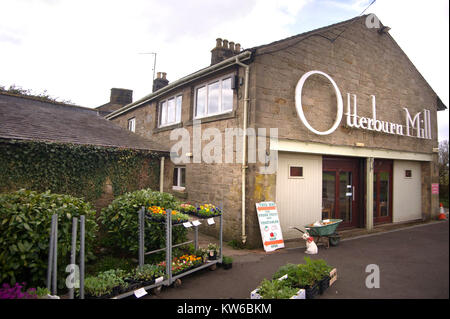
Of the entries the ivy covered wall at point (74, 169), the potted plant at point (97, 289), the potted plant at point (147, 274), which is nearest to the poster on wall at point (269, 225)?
the potted plant at point (147, 274)

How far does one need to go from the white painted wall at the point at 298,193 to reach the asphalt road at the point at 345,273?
1.28 meters

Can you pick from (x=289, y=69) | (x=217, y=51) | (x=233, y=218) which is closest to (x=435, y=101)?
(x=289, y=69)

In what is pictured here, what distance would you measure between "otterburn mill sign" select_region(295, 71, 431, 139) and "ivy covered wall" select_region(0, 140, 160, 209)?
5.44 meters

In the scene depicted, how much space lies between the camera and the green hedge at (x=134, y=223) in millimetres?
6559

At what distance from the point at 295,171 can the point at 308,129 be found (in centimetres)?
142

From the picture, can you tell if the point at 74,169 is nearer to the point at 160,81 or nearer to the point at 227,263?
the point at 227,263

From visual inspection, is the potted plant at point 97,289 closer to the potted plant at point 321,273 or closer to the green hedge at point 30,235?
the green hedge at point 30,235

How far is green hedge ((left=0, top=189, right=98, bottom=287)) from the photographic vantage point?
448 centimetres

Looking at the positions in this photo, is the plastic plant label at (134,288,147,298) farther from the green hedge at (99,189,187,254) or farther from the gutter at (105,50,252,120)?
the gutter at (105,50,252,120)

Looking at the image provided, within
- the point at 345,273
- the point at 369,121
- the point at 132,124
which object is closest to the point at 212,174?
the point at 345,273

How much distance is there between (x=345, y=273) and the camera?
6262 millimetres

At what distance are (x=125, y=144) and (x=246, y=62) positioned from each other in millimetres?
4831

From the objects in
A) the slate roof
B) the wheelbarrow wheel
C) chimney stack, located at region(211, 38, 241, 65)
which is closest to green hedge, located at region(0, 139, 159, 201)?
the slate roof
